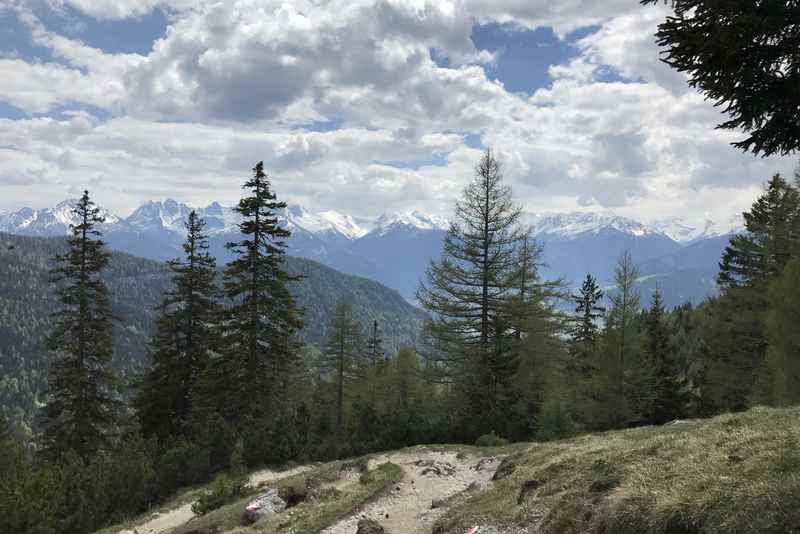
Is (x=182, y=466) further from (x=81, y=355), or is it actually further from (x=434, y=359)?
(x=434, y=359)

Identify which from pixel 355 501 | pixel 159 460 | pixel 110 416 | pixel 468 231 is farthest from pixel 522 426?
pixel 110 416

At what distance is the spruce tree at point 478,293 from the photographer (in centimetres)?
2762

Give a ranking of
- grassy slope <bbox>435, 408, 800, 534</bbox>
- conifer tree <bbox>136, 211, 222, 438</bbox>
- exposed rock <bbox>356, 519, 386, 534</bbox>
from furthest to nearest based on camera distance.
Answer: conifer tree <bbox>136, 211, 222, 438</bbox> < exposed rock <bbox>356, 519, 386, 534</bbox> < grassy slope <bbox>435, 408, 800, 534</bbox>

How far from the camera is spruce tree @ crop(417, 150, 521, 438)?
2762 centimetres

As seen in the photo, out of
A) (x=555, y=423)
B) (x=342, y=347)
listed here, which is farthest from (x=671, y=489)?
(x=342, y=347)

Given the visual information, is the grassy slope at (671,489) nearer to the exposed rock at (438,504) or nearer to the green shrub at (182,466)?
the exposed rock at (438,504)

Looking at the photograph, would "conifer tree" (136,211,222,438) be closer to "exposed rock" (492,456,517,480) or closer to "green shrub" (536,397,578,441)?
"green shrub" (536,397,578,441)

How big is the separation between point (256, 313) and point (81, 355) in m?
9.91

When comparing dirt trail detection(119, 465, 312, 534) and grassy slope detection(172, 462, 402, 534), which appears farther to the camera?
dirt trail detection(119, 465, 312, 534)

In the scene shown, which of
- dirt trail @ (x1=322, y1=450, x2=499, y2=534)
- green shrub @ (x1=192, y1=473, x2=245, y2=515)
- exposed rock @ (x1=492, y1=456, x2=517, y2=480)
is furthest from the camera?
green shrub @ (x1=192, y1=473, x2=245, y2=515)

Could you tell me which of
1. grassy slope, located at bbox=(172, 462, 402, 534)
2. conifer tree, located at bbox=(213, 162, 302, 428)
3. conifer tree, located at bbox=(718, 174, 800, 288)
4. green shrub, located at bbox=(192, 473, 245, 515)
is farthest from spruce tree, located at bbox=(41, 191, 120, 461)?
conifer tree, located at bbox=(718, 174, 800, 288)

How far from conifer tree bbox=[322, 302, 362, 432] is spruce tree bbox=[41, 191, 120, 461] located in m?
21.3

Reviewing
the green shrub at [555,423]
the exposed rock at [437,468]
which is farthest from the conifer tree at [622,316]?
the exposed rock at [437,468]

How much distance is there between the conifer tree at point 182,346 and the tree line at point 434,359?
108 millimetres
